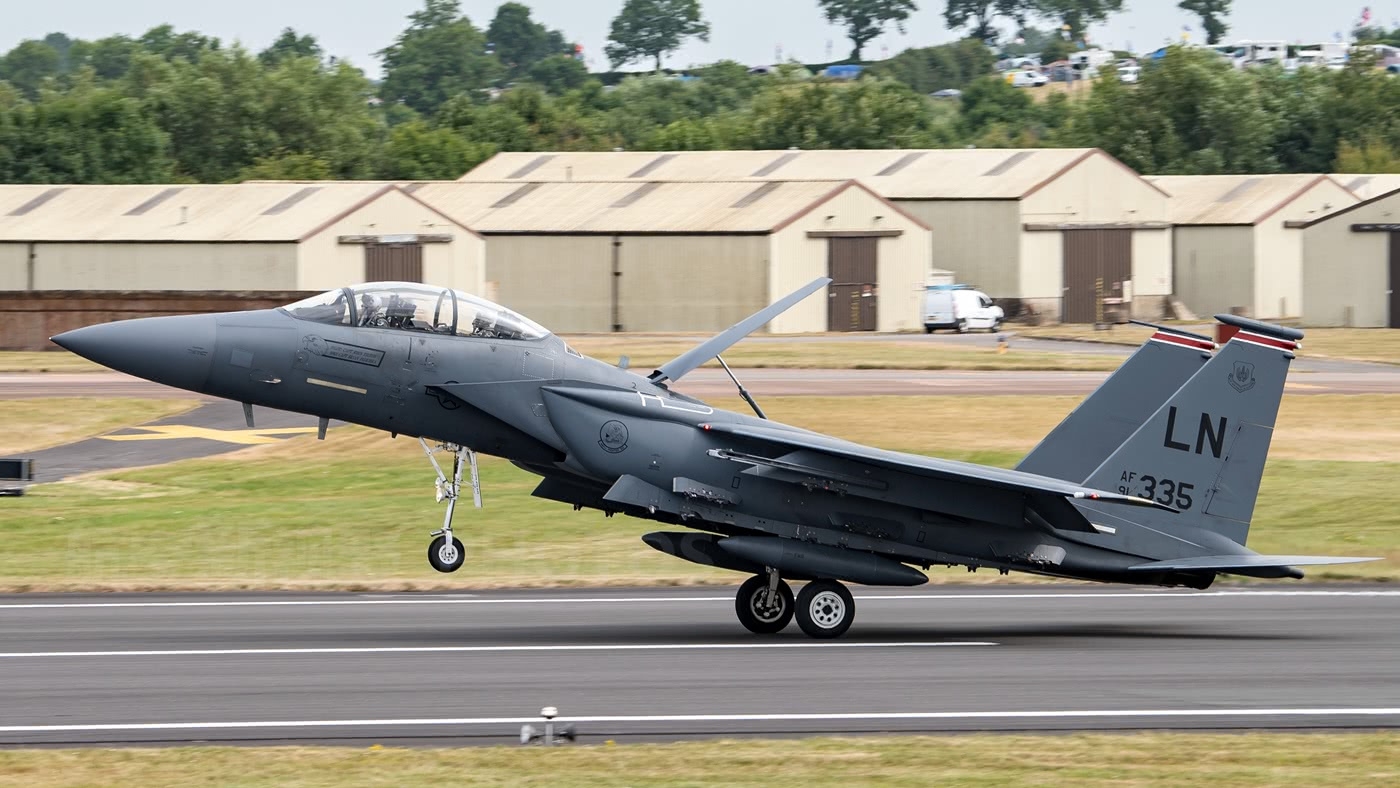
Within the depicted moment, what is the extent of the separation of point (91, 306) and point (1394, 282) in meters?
51.1

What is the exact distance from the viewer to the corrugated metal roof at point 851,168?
75812mm

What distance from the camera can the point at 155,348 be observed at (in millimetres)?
16422

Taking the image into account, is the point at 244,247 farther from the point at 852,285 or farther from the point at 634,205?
the point at 852,285

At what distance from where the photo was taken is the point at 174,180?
104438mm

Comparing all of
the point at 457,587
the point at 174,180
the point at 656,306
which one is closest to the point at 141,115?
the point at 174,180

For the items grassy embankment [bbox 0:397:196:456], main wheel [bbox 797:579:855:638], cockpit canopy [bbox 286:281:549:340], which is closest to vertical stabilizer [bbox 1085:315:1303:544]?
main wheel [bbox 797:579:855:638]

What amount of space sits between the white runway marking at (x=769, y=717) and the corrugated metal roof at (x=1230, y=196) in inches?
2637

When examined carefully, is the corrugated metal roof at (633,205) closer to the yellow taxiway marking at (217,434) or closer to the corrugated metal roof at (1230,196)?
the corrugated metal roof at (1230,196)

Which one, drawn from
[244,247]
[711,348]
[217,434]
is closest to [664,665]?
[711,348]

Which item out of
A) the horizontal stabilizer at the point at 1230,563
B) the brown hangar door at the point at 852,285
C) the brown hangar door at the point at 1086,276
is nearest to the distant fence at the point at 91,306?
the brown hangar door at the point at 852,285

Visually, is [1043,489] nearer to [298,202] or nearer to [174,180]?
[298,202]

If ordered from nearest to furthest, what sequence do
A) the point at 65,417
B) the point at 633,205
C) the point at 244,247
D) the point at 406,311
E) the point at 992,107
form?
the point at 406,311
the point at 65,417
the point at 244,247
the point at 633,205
the point at 992,107

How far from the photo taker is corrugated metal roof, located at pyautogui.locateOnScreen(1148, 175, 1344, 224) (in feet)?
256

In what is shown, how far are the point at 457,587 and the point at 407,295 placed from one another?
5598 millimetres
